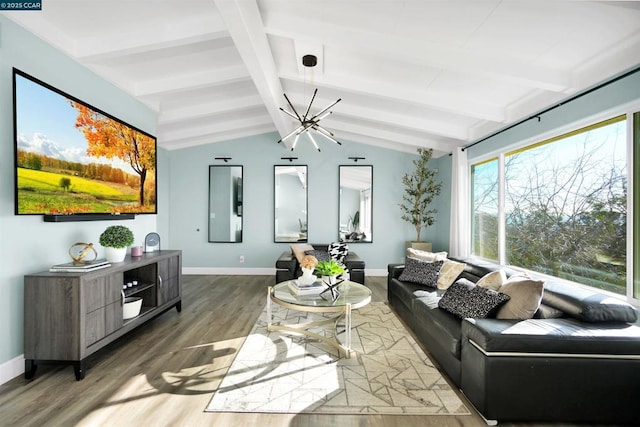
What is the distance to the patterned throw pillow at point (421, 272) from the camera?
3.72 meters

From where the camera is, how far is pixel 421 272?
384 cm

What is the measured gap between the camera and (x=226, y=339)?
311cm

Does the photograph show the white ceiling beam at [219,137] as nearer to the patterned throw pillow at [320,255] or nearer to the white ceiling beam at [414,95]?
the white ceiling beam at [414,95]

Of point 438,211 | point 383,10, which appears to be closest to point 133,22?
point 383,10

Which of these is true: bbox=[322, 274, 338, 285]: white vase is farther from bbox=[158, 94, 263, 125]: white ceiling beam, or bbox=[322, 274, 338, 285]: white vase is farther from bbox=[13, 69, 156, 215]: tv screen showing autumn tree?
bbox=[158, 94, 263, 125]: white ceiling beam

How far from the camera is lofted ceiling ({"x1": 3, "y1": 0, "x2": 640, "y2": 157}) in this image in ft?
7.50

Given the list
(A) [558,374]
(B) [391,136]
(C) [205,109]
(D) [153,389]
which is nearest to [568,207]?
(A) [558,374]

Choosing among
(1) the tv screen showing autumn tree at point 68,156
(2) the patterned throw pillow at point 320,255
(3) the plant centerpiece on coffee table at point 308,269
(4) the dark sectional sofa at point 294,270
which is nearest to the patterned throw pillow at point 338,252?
(2) the patterned throw pillow at point 320,255

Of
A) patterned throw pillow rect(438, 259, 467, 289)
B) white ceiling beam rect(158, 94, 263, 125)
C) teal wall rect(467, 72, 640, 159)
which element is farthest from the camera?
white ceiling beam rect(158, 94, 263, 125)

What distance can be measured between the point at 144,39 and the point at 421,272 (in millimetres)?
Result: 3959

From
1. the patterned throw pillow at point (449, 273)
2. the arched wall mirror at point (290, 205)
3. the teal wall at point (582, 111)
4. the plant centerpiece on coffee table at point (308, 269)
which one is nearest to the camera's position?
the teal wall at point (582, 111)

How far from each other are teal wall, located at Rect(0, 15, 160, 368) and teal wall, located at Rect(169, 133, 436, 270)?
132 inches

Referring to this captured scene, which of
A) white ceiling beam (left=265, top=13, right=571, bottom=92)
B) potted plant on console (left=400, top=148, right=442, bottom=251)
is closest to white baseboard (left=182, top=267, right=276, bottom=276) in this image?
potted plant on console (left=400, top=148, right=442, bottom=251)

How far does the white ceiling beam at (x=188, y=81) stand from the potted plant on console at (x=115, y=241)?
185 centimetres
